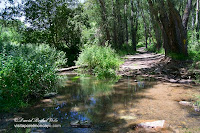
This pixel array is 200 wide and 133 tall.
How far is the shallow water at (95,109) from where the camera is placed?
3.77 metres

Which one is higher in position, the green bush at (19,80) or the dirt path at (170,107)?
the green bush at (19,80)

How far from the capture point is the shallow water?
3770 mm

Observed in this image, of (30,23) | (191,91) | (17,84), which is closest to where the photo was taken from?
(17,84)

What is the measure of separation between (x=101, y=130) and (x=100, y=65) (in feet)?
22.6

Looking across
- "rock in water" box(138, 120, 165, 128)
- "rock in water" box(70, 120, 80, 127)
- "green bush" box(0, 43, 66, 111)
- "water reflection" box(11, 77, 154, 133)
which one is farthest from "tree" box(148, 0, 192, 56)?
"rock in water" box(70, 120, 80, 127)

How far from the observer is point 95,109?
15.7ft

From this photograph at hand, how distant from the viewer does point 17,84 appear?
4852 millimetres

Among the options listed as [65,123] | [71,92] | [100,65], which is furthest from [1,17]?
[65,123]

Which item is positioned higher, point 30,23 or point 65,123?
point 30,23

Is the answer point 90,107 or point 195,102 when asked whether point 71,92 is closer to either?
point 90,107

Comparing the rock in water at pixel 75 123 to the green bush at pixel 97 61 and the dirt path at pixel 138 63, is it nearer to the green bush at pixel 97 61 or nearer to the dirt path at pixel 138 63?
the green bush at pixel 97 61

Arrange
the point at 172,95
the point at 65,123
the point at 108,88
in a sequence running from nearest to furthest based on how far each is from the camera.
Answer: the point at 65,123 < the point at 172,95 < the point at 108,88

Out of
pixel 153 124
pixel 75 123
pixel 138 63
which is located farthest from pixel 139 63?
pixel 75 123

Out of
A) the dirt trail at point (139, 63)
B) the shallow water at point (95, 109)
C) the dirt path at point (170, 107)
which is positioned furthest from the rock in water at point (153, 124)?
the dirt trail at point (139, 63)
